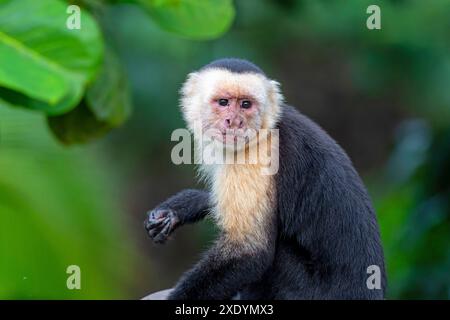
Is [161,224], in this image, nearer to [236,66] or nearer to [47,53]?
[236,66]

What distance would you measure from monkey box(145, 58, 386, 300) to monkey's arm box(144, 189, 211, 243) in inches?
9.0

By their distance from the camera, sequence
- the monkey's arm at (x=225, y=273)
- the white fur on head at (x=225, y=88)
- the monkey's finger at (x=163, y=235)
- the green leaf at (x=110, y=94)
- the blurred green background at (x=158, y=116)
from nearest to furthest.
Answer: the blurred green background at (x=158, y=116) < the monkey's arm at (x=225, y=273) < the white fur on head at (x=225, y=88) < the monkey's finger at (x=163, y=235) < the green leaf at (x=110, y=94)

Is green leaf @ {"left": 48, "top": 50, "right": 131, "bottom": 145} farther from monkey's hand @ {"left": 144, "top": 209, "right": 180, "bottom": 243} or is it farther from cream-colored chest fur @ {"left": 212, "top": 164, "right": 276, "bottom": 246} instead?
cream-colored chest fur @ {"left": 212, "top": 164, "right": 276, "bottom": 246}

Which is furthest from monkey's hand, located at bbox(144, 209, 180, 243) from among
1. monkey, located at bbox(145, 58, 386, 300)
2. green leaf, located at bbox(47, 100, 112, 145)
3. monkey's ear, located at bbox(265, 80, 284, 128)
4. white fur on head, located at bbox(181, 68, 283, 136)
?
monkey's ear, located at bbox(265, 80, 284, 128)

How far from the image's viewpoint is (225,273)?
3.86m

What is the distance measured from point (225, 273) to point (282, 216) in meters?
0.34

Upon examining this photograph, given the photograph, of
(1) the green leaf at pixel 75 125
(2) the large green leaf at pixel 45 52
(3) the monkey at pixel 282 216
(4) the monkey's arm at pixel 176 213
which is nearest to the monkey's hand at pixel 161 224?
(4) the monkey's arm at pixel 176 213

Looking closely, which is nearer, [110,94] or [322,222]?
[322,222]

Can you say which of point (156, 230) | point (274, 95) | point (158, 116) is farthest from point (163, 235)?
point (158, 116)

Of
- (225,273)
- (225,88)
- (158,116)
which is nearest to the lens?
(225,273)

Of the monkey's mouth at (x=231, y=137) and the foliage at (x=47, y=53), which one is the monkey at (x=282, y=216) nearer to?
the monkey's mouth at (x=231, y=137)

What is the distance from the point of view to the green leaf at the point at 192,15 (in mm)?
4027

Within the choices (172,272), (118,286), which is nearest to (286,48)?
(172,272)

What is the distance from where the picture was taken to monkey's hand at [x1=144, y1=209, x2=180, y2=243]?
13.6 ft
